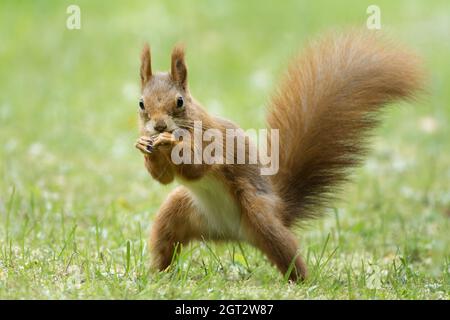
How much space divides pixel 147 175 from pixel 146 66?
243 centimetres

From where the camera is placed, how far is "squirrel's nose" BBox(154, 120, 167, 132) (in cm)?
304

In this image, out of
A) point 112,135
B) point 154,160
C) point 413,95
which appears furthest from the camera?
point 112,135

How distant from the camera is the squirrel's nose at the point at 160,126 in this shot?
304 cm

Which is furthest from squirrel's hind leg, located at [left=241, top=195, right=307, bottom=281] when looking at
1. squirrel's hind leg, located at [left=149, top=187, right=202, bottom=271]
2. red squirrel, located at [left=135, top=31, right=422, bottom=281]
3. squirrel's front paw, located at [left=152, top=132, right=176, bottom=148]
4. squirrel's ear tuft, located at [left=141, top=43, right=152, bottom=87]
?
squirrel's ear tuft, located at [left=141, top=43, right=152, bottom=87]

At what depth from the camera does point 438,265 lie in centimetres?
368

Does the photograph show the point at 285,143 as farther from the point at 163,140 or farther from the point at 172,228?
the point at 163,140

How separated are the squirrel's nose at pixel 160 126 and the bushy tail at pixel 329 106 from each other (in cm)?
64

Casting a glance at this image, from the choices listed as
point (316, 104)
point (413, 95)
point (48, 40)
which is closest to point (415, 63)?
point (413, 95)

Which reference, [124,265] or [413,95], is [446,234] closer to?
[413,95]

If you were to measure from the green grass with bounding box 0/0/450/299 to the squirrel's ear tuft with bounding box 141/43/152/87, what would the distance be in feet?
1.92

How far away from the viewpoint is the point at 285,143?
3547 mm

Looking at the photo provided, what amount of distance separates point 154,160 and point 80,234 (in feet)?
3.15

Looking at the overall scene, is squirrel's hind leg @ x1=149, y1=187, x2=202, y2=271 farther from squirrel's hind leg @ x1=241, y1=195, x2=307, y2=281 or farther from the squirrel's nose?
the squirrel's nose

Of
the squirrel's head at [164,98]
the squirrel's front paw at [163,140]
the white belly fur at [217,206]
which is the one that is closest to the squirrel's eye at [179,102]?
the squirrel's head at [164,98]
